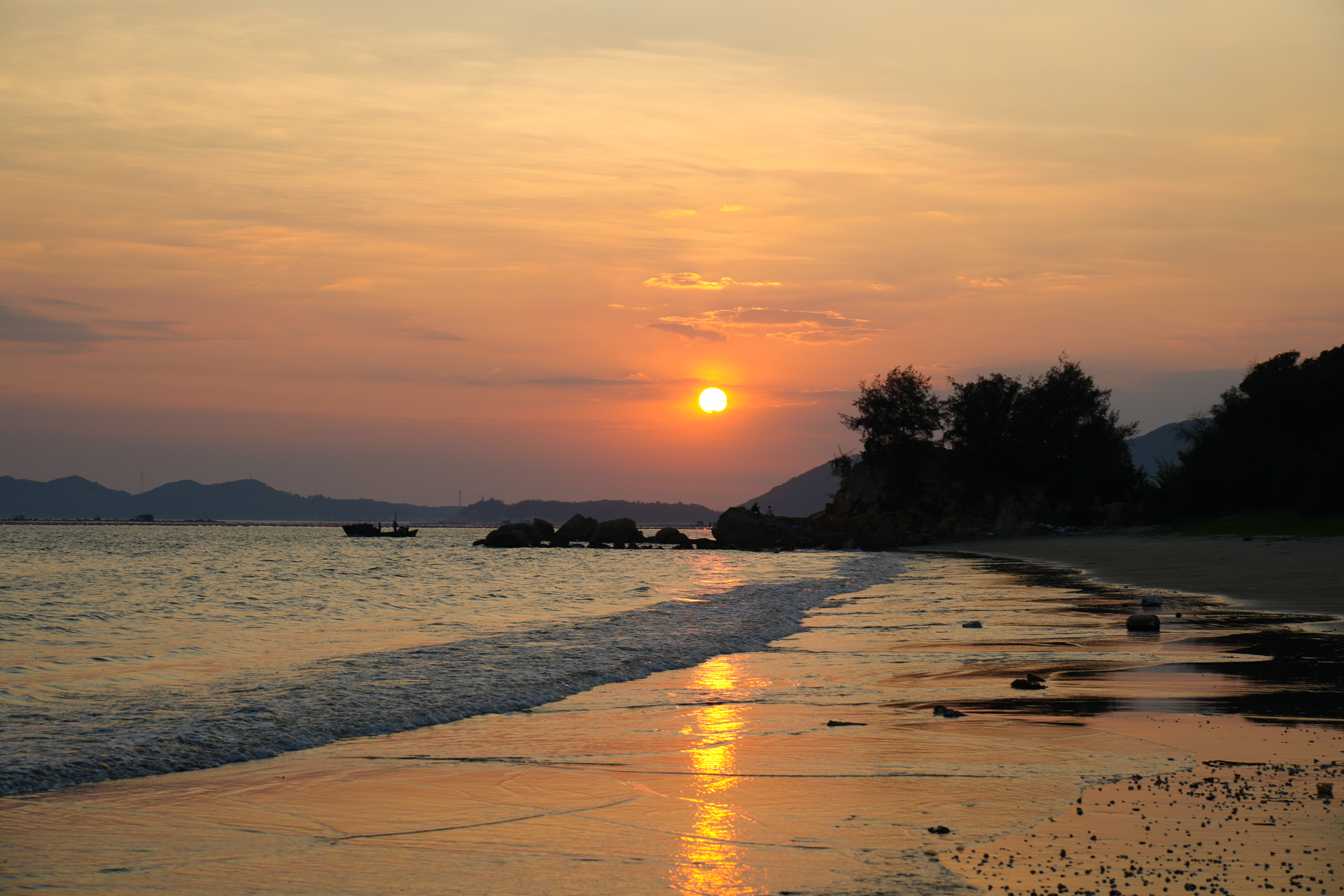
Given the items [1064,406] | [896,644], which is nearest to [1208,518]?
[1064,406]

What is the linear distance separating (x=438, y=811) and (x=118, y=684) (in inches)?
325

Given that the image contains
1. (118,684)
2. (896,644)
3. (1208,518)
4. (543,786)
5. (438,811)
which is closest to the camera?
(438,811)

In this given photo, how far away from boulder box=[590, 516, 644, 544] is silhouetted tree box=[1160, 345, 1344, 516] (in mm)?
47100

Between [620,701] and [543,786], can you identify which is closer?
[543,786]

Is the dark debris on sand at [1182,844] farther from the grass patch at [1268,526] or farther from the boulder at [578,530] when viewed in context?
the boulder at [578,530]

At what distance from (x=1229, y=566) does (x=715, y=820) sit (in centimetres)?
2792

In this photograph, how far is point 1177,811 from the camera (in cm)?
567

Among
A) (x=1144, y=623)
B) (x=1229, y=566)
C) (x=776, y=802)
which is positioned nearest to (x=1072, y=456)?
(x=1229, y=566)

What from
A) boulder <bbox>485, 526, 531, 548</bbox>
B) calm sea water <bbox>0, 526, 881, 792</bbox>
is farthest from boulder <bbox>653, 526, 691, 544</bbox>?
calm sea water <bbox>0, 526, 881, 792</bbox>

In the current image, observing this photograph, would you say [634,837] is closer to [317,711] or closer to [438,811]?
[438,811]

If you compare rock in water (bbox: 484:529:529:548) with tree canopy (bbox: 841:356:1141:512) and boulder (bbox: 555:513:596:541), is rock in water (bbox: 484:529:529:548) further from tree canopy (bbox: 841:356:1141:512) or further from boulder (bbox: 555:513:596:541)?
tree canopy (bbox: 841:356:1141:512)

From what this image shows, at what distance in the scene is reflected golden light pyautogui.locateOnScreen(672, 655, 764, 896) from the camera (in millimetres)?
4828

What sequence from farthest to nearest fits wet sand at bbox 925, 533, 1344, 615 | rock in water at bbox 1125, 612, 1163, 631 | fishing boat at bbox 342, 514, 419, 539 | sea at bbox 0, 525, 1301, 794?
fishing boat at bbox 342, 514, 419, 539
wet sand at bbox 925, 533, 1344, 615
rock in water at bbox 1125, 612, 1163, 631
sea at bbox 0, 525, 1301, 794

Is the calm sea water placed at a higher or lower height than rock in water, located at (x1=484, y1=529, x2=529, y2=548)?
higher
